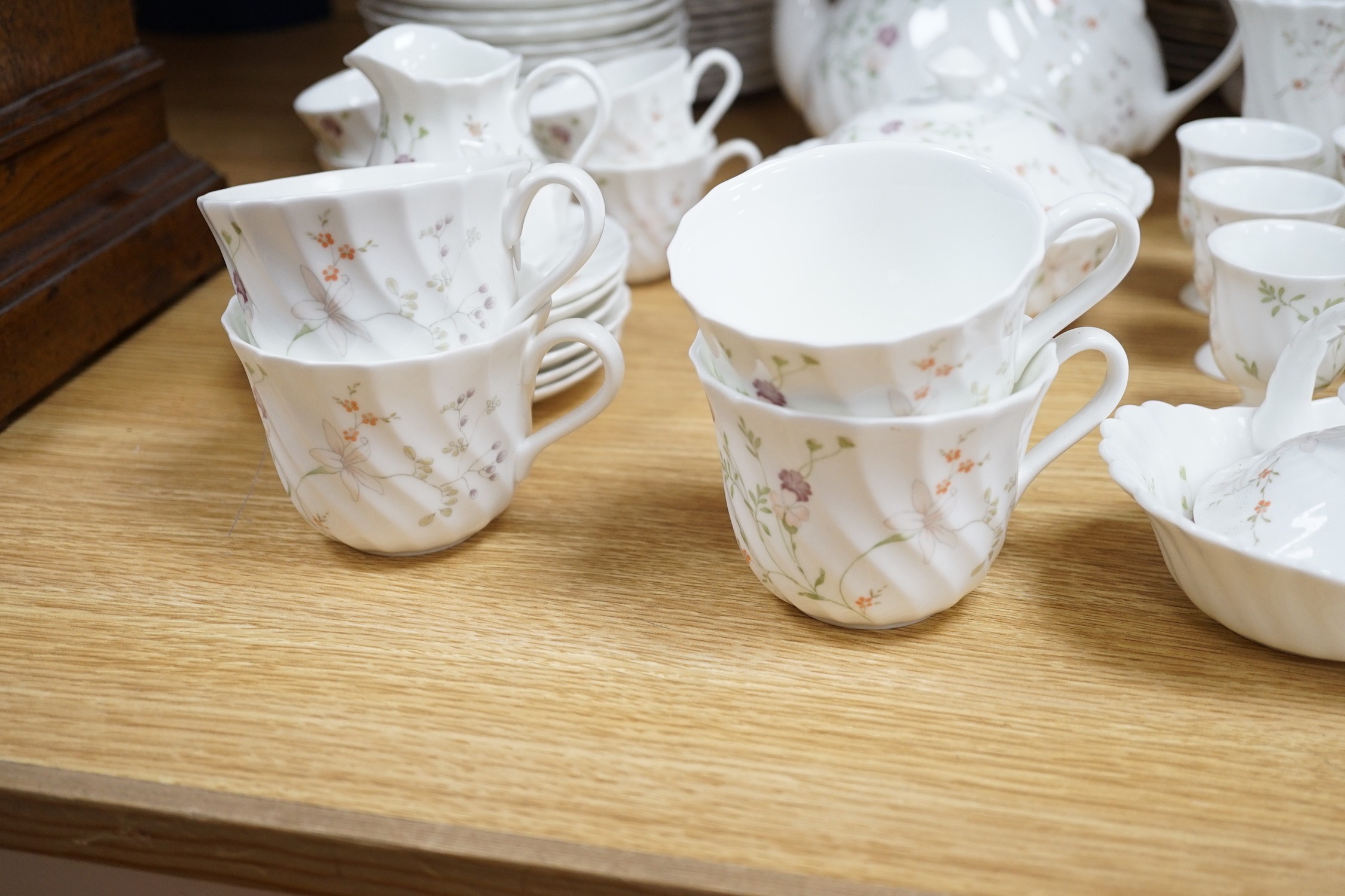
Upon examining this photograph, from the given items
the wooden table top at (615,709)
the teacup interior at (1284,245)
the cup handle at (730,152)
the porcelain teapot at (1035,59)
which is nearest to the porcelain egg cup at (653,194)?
the cup handle at (730,152)

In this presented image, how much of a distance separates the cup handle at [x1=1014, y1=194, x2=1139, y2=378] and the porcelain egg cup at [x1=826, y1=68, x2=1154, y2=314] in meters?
0.18

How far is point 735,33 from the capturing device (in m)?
1.17

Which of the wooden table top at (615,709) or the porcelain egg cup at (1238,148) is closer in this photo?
the wooden table top at (615,709)

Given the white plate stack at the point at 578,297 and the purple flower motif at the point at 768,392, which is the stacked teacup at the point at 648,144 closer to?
the white plate stack at the point at 578,297

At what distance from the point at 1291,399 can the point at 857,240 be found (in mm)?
218

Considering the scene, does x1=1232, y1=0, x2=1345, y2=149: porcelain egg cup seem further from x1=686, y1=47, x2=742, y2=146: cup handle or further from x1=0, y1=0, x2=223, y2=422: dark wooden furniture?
x1=0, y1=0, x2=223, y2=422: dark wooden furniture

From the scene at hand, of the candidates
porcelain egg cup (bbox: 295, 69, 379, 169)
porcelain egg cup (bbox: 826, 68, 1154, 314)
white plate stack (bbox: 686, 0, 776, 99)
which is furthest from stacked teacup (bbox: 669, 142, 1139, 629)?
white plate stack (bbox: 686, 0, 776, 99)

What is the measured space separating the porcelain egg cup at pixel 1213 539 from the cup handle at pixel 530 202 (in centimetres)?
25

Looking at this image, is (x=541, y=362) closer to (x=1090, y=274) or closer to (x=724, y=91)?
(x=1090, y=274)

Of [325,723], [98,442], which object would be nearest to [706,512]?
[325,723]

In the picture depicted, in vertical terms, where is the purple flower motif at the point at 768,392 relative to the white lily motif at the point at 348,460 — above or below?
above

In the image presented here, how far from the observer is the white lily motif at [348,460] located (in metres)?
0.54

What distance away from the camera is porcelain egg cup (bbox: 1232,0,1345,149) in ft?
2.52

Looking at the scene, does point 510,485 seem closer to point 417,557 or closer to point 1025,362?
point 417,557
